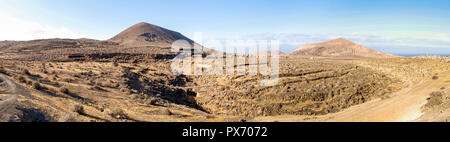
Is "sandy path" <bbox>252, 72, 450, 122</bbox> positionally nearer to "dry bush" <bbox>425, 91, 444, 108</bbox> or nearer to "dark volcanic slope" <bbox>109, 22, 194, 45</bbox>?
"dry bush" <bbox>425, 91, 444, 108</bbox>

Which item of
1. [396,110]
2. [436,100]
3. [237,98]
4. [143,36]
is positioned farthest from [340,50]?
[143,36]

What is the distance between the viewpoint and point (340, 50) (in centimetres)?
5884

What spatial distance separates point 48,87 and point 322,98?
15712 millimetres

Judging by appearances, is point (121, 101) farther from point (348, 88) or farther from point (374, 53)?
point (374, 53)

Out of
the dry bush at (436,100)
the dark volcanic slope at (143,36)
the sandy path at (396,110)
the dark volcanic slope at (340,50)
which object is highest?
the dark volcanic slope at (143,36)

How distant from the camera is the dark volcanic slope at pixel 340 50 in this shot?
170 ft

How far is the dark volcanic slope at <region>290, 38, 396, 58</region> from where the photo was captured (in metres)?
51.8

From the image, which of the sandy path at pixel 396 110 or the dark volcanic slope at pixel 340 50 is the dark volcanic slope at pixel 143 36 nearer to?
the dark volcanic slope at pixel 340 50

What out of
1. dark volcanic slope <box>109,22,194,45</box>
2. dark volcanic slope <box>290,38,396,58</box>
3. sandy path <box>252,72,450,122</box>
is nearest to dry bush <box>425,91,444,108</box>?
sandy path <box>252,72,450,122</box>

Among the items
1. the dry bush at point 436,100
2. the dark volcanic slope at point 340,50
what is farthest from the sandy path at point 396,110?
the dark volcanic slope at point 340,50

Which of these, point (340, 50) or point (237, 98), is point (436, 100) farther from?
point (340, 50)

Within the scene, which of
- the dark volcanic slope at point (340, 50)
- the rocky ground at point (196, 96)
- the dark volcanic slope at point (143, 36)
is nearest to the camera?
the rocky ground at point (196, 96)

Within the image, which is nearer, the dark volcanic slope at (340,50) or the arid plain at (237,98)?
the arid plain at (237,98)

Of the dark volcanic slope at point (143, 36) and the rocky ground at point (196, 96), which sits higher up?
the dark volcanic slope at point (143, 36)
